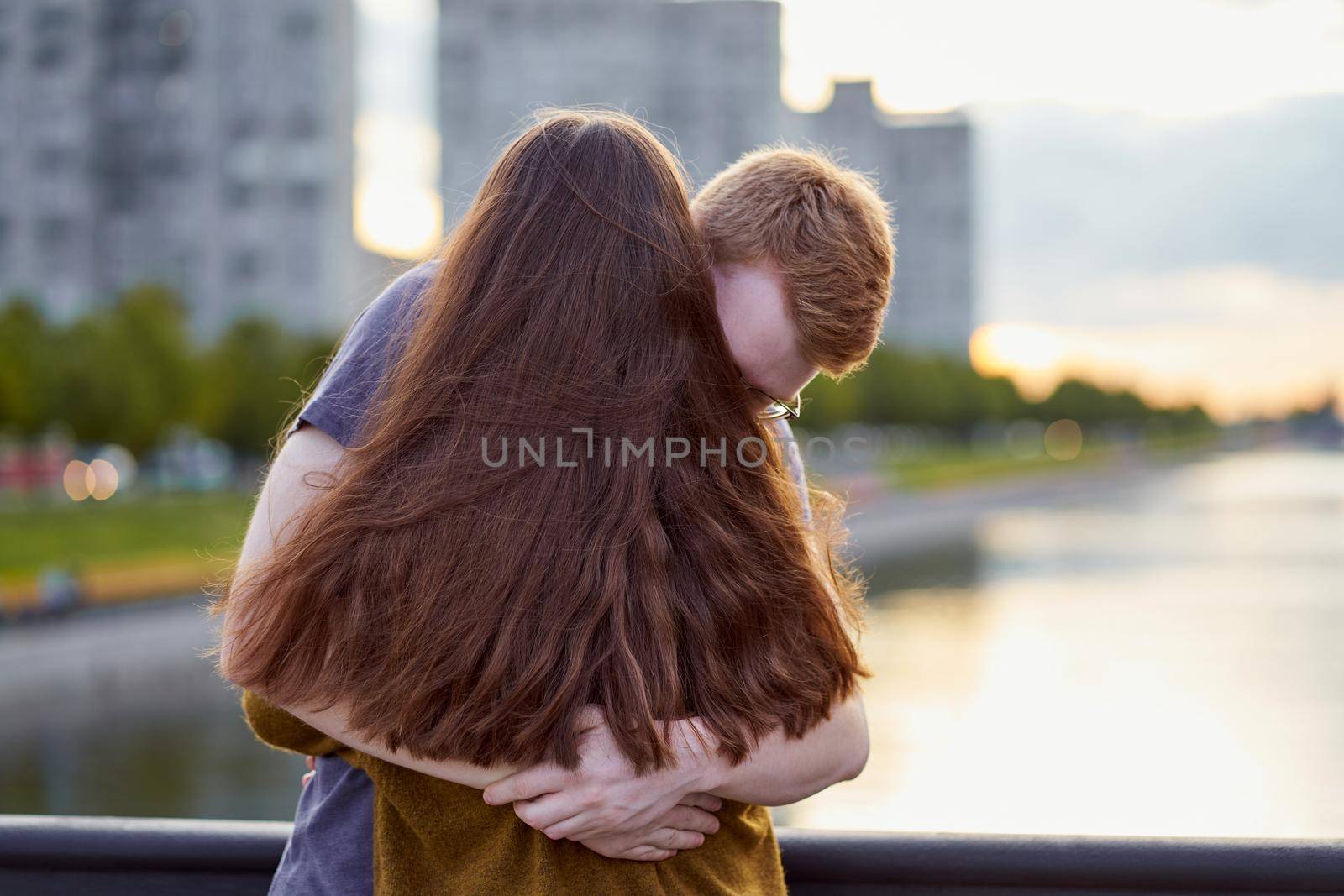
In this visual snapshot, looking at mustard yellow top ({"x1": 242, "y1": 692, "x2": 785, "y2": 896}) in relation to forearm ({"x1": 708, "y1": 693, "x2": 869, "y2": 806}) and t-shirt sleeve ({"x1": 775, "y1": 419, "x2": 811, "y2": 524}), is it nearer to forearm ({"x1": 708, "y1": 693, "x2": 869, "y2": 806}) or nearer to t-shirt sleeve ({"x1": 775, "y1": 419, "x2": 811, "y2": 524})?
forearm ({"x1": 708, "y1": 693, "x2": 869, "y2": 806})

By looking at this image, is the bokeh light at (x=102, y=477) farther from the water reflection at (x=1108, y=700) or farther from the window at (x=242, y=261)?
the water reflection at (x=1108, y=700)

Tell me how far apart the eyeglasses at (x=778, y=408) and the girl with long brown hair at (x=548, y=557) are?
0.12m

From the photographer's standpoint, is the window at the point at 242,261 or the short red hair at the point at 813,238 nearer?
the short red hair at the point at 813,238

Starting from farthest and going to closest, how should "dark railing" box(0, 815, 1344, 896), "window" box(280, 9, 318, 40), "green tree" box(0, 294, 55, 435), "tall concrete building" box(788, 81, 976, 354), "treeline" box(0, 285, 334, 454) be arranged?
"tall concrete building" box(788, 81, 976, 354) → "window" box(280, 9, 318, 40) → "treeline" box(0, 285, 334, 454) → "green tree" box(0, 294, 55, 435) → "dark railing" box(0, 815, 1344, 896)

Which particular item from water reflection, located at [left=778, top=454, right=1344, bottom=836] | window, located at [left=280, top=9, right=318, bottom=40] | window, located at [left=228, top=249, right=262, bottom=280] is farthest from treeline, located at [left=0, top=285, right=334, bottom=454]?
window, located at [left=280, top=9, right=318, bottom=40]

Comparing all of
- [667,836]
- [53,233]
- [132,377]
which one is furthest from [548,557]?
[53,233]

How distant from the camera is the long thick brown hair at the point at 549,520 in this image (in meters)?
1.40

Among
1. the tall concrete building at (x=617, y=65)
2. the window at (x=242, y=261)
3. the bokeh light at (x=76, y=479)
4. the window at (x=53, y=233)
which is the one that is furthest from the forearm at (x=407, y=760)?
the tall concrete building at (x=617, y=65)

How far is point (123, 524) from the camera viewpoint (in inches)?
771

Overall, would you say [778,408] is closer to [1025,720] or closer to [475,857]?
[475,857]

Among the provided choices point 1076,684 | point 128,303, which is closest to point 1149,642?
point 1076,684

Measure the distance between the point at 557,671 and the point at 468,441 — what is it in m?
0.27

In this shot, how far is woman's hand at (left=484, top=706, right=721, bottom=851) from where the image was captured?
145 centimetres

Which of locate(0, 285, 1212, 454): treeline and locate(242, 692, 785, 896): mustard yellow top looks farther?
locate(0, 285, 1212, 454): treeline
